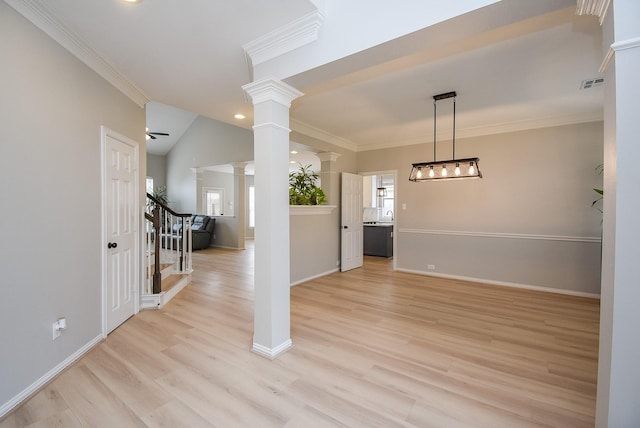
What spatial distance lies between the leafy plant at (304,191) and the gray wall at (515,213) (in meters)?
1.71

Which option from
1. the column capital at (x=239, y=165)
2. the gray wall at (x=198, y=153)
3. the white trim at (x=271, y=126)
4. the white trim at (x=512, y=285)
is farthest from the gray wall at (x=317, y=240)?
the column capital at (x=239, y=165)

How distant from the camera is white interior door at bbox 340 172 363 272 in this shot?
5645mm

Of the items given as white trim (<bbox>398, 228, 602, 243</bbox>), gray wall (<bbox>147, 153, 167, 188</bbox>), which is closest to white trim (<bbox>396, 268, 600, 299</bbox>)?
white trim (<bbox>398, 228, 602, 243</bbox>)

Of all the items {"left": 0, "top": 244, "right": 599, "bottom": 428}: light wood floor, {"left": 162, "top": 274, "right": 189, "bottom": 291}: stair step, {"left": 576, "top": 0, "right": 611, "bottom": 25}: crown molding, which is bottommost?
{"left": 0, "top": 244, "right": 599, "bottom": 428}: light wood floor

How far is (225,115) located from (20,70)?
232 cm

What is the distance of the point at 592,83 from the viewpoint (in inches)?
122

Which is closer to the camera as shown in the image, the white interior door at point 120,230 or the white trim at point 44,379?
the white trim at point 44,379

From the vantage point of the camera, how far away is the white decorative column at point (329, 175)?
5.44 meters

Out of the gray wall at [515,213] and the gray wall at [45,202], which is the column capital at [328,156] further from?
the gray wall at [45,202]

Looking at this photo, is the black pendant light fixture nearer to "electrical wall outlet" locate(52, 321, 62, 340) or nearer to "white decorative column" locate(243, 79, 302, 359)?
"white decorative column" locate(243, 79, 302, 359)

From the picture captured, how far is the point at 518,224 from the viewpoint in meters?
4.59

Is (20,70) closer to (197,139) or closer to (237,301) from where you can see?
(237,301)

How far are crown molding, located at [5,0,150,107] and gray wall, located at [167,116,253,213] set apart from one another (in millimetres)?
4552

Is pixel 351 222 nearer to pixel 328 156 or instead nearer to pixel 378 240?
pixel 328 156
